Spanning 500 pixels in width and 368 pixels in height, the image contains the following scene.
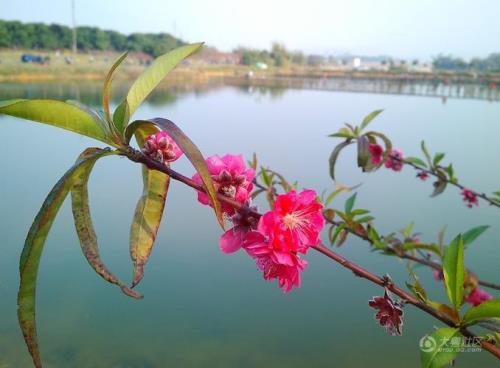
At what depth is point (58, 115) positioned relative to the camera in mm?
233

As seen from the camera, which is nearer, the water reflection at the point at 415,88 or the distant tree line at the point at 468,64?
the water reflection at the point at 415,88

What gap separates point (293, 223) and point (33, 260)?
0.49ft

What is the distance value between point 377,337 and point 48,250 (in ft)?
4.92

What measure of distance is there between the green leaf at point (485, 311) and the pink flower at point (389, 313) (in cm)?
5

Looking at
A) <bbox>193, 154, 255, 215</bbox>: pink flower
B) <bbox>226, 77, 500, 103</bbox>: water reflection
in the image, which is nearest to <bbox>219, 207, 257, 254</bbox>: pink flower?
<bbox>193, 154, 255, 215</bbox>: pink flower

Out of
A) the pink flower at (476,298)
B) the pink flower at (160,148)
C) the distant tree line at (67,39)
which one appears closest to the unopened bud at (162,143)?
the pink flower at (160,148)

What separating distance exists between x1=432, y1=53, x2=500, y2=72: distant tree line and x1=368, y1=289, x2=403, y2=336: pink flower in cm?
1978

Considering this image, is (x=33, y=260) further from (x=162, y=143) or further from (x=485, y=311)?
(x=485, y=311)

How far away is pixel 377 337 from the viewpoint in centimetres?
146

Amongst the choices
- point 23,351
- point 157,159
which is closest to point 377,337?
point 23,351

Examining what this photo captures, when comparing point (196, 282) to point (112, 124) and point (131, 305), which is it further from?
point (112, 124)

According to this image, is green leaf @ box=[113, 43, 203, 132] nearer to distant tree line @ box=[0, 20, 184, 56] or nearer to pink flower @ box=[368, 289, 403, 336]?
pink flower @ box=[368, 289, 403, 336]

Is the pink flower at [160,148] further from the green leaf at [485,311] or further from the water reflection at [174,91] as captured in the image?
the water reflection at [174,91]

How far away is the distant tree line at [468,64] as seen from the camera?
19.8 metres
